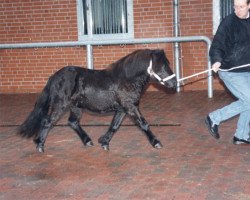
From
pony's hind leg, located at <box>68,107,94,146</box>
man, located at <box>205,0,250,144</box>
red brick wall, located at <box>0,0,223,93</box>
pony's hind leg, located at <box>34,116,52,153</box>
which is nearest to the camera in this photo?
man, located at <box>205,0,250,144</box>

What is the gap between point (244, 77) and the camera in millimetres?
6418

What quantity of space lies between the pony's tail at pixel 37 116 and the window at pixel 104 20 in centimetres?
579

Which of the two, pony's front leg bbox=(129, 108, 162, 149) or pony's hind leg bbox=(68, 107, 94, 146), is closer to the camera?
pony's front leg bbox=(129, 108, 162, 149)

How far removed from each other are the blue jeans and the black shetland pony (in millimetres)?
777

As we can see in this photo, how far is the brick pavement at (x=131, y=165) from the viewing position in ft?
16.6

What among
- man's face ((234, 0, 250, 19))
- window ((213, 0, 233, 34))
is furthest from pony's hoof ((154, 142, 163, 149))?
window ((213, 0, 233, 34))

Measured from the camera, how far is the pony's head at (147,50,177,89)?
6.30 m

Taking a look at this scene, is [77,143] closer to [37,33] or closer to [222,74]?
[222,74]

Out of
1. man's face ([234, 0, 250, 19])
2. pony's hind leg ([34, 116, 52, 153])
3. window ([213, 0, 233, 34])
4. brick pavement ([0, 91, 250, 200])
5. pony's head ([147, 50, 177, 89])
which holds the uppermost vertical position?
window ([213, 0, 233, 34])

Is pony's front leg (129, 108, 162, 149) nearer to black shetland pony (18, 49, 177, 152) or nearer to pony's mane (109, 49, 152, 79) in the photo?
black shetland pony (18, 49, 177, 152)

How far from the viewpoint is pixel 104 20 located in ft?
40.8

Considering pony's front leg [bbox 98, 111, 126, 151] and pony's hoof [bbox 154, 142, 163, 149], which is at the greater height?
pony's front leg [bbox 98, 111, 126, 151]

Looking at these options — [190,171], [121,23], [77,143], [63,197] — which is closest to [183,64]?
[121,23]

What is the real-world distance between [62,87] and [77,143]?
1196 millimetres
